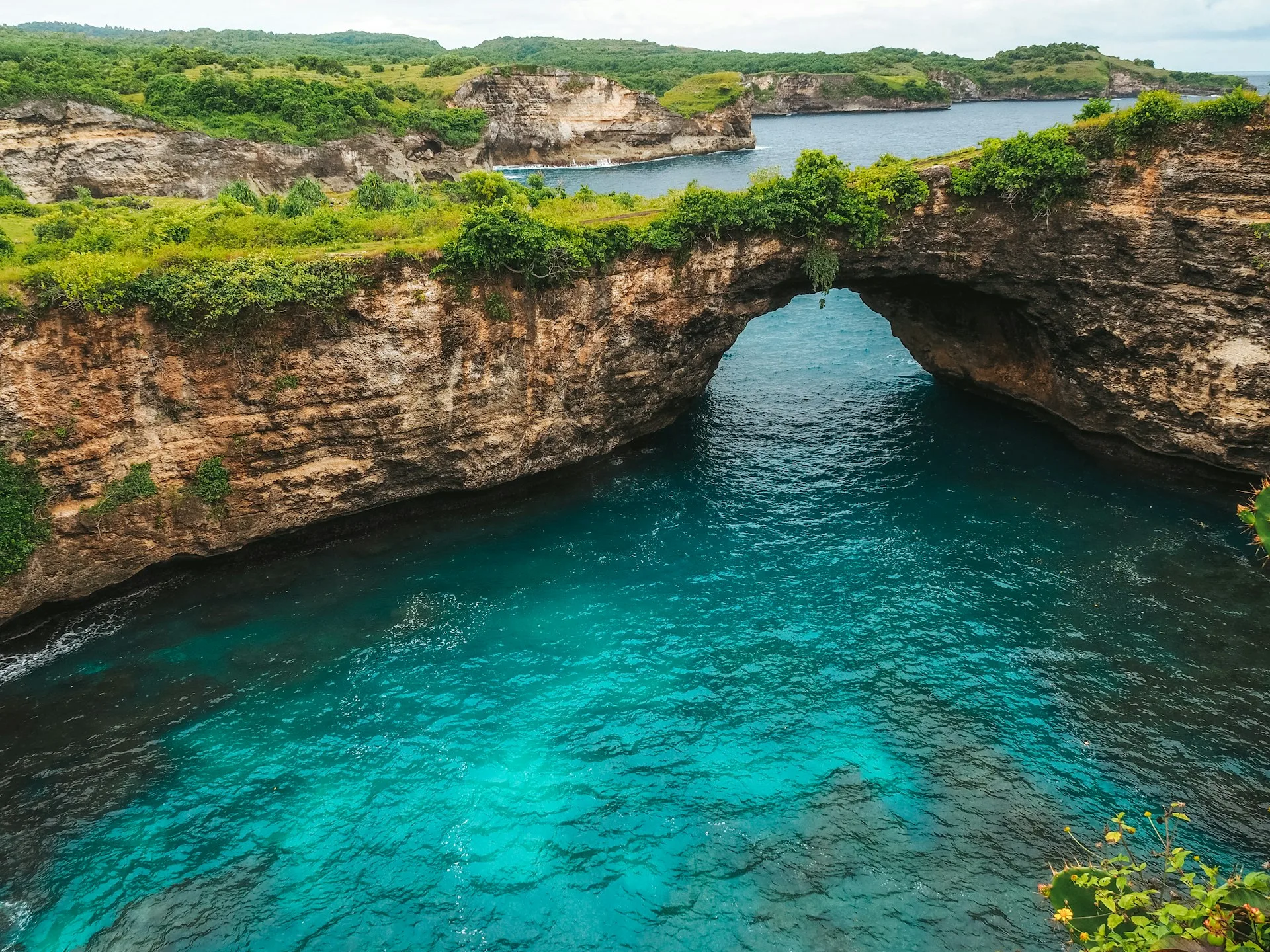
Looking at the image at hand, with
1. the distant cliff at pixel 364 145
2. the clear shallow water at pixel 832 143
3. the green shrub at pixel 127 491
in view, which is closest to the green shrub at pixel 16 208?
the green shrub at pixel 127 491

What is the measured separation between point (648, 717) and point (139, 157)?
72.0 m

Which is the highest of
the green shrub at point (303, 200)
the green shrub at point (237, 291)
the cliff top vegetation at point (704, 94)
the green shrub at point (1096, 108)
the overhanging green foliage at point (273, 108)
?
the cliff top vegetation at point (704, 94)

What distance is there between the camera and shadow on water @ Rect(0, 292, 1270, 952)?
17812 mm

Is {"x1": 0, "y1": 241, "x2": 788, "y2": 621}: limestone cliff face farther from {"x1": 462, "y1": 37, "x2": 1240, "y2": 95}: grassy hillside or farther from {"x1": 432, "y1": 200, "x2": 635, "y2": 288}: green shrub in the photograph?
{"x1": 462, "y1": 37, "x2": 1240, "y2": 95}: grassy hillside

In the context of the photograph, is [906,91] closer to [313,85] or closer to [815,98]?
[815,98]

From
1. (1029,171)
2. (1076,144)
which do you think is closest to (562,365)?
(1029,171)

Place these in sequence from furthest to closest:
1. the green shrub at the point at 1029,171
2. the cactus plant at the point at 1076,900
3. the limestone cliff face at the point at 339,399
Result: the green shrub at the point at 1029,171 < the limestone cliff face at the point at 339,399 < the cactus plant at the point at 1076,900

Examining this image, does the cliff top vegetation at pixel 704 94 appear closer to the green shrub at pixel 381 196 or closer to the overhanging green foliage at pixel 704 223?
the green shrub at pixel 381 196

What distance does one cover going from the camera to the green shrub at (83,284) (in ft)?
74.0

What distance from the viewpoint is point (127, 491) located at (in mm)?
25328

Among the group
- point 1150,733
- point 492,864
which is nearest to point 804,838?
point 492,864

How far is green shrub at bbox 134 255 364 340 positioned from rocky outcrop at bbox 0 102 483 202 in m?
50.5

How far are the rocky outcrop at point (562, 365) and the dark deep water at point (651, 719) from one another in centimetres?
272

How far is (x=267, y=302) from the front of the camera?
81.7 feet
